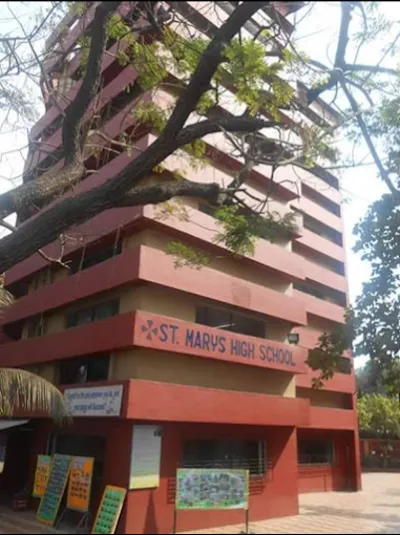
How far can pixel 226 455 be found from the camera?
11695mm

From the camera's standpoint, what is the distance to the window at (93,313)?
12.3m

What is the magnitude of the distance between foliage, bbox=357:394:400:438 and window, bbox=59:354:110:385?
59.8ft

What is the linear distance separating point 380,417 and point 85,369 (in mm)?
19082

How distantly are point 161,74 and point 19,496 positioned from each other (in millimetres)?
9853

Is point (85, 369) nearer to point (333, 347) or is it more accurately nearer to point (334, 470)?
point (333, 347)

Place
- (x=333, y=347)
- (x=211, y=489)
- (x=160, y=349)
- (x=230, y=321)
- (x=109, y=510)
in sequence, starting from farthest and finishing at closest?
(x=230, y=321)
(x=160, y=349)
(x=333, y=347)
(x=211, y=489)
(x=109, y=510)

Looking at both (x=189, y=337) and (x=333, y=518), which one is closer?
(x=189, y=337)

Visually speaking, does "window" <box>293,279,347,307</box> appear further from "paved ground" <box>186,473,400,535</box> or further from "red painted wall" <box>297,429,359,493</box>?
"paved ground" <box>186,473,400,535</box>

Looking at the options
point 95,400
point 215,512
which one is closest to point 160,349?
point 95,400

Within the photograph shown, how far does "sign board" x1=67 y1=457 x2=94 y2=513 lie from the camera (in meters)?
9.70

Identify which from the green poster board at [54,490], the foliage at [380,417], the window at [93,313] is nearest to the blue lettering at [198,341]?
the window at [93,313]

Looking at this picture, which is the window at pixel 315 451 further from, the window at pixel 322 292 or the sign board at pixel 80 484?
the sign board at pixel 80 484

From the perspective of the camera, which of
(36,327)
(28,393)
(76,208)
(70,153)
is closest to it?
(76,208)

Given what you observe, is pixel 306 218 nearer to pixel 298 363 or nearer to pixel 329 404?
pixel 329 404
